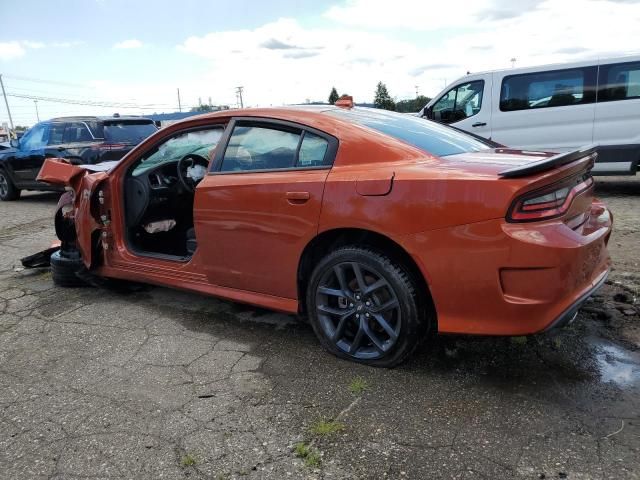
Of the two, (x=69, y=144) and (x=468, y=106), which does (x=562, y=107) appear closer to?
(x=468, y=106)

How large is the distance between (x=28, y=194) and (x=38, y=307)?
32.5 ft

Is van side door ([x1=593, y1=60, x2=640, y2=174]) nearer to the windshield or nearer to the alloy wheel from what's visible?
the alloy wheel

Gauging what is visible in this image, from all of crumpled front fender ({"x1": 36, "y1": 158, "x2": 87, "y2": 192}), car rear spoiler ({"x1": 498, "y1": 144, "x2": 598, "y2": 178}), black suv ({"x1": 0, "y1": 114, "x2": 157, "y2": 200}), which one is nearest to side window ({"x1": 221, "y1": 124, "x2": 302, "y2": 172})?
car rear spoiler ({"x1": 498, "y1": 144, "x2": 598, "y2": 178})

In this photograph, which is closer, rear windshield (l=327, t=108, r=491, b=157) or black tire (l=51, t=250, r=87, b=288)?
rear windshield (l=327, t=108, r=491, b=157)

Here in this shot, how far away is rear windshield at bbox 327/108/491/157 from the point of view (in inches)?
120

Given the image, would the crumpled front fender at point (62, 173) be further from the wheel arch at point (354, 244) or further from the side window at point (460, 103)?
the side window at point (460, 103)

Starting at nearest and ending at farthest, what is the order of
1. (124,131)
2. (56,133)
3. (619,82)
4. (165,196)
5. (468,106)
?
(165,196)
(619,82)
(468,106)
(56,133)
(124,131)

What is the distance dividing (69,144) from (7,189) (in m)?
2.58

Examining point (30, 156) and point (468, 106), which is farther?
point (30, 156)

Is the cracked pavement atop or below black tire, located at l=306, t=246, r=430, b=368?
below

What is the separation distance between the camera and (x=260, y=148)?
3.31m

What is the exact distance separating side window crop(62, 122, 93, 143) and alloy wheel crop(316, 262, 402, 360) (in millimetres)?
8491

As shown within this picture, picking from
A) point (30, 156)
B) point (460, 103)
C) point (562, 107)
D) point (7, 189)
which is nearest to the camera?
point (562, 107)

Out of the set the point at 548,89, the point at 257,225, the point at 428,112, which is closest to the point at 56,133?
the point at 428,112
